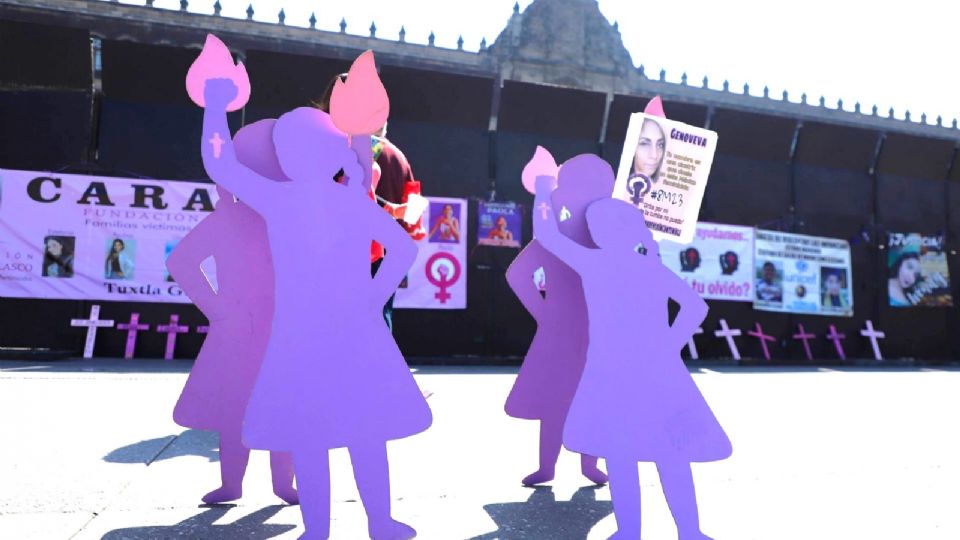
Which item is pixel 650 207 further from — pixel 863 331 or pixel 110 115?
pixel 863 331

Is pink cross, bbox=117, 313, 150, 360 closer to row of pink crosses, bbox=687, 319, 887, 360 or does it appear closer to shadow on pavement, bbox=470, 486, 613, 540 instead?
shadow on pavement, bbox=470, 486, 613, 540

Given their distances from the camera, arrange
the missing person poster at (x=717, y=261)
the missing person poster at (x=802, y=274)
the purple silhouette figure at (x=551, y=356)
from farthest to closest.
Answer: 1. the missing person poster at (x=802, y=274)
2. the missing person poster at (x=717, y=261)
3. the purple silhouette figure at (x=551, y=356)

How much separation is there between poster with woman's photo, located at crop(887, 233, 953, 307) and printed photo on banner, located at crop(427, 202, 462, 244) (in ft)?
26.7

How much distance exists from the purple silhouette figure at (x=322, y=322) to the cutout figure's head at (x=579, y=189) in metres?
0.74

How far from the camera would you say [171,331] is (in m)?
8.30

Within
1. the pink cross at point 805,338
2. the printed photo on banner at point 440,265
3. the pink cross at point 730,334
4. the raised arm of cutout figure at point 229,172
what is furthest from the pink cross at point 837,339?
the raised arm of cutout figure at point 229,172

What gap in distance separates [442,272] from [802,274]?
21.1 ft

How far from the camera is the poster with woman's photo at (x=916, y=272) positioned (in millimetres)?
11805

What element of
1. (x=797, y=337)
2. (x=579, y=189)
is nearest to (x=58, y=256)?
(x=579, y=189)

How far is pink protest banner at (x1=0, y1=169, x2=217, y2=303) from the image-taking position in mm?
8133

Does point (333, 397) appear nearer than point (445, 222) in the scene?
Yes

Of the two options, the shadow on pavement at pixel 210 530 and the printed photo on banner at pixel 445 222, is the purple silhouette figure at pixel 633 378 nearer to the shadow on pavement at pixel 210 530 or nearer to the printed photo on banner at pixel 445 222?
the shadow on pavement at pixel 210 530

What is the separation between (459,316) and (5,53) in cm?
682

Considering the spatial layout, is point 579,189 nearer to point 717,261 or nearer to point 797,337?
point 717,261
